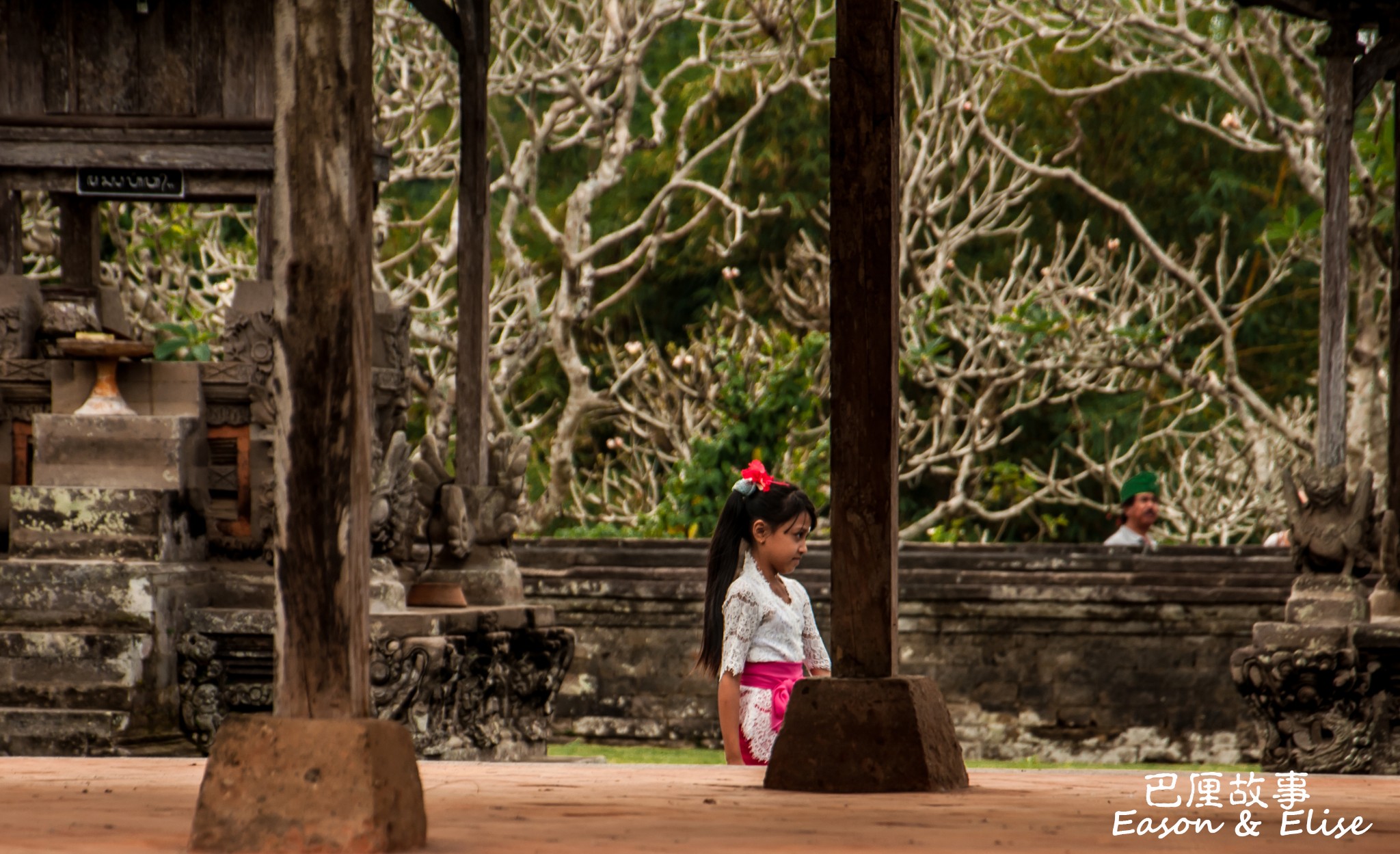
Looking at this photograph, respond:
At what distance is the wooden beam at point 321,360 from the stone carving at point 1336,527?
6.23 meters

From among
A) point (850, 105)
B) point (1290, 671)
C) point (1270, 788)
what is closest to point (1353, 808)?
point (1270, 788)

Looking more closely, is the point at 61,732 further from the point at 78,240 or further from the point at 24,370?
the point at 78,240

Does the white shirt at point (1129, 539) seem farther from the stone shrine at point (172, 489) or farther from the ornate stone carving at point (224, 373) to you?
the ornate stone carving at point (224, 373)

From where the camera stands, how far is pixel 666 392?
1688 centimetres

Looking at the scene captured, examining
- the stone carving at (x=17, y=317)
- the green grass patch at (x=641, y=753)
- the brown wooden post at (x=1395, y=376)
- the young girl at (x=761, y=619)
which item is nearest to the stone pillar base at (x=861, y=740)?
the young girl at (x=761, y=619)

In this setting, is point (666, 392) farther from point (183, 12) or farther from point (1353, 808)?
point (1353, 808)

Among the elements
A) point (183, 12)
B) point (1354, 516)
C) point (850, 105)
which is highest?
point (183, 12)

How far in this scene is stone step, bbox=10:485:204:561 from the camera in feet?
26.3

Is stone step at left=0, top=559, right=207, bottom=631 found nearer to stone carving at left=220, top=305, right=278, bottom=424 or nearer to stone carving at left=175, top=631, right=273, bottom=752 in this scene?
stone carving at left=175, top=631, right=273, bottom=752

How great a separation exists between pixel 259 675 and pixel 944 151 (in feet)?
38.2

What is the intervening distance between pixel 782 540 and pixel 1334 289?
454cm

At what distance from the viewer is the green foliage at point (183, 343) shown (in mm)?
12734

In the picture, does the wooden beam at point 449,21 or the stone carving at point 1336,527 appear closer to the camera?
the stone carving at point 1336,527

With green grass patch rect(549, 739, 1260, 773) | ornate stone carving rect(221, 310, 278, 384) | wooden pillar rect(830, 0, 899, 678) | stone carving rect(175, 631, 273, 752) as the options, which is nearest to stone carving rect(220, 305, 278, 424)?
ornate stone carving rect(221, 310, 278, 384)
